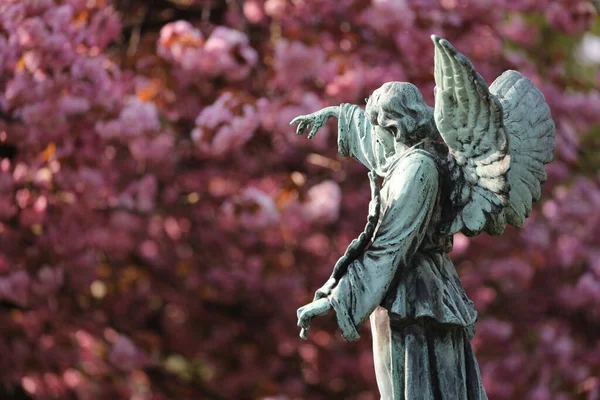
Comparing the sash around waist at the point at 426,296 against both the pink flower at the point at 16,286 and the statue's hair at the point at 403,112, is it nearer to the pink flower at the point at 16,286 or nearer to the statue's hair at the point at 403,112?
the statue's hair at the point at 403,112

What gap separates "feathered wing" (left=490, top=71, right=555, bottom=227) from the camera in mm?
3115

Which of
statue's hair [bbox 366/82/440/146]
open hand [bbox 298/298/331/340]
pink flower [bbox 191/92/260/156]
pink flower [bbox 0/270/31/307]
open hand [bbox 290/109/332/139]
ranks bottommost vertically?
open hand [bbox 298/298/331/340]

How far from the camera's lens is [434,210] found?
122 inches

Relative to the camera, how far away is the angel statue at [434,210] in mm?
2990

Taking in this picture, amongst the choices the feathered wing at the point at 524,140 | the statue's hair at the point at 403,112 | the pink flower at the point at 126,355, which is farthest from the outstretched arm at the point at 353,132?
the pink flower at the point at 126,355

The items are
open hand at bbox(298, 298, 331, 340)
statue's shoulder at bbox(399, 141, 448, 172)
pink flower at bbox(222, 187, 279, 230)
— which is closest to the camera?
open hand at bbox(298, 298, 331, 340)

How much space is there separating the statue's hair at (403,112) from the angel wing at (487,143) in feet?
0.36

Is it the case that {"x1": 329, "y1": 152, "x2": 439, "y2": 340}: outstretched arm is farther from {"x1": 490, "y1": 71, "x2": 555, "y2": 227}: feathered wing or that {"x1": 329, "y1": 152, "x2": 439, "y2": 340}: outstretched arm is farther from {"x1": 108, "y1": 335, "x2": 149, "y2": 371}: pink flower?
{"x1": 108, "y1": 335, "x2": 149, "y2": 371}: pink flower

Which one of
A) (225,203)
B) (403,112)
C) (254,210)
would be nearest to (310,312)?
(403,112)

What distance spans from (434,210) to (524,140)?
1.12 ft

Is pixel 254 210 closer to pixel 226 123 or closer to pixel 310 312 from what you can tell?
pixel 226 123

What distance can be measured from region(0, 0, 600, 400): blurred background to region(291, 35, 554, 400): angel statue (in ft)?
10.5

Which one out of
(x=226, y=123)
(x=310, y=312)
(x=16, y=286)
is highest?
(x=226, y=123)

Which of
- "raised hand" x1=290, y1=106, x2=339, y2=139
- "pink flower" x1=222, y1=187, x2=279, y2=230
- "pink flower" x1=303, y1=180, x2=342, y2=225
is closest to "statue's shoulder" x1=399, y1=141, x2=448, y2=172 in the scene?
"raised hand" x1=290, y1=106, x2=339, y2=139
